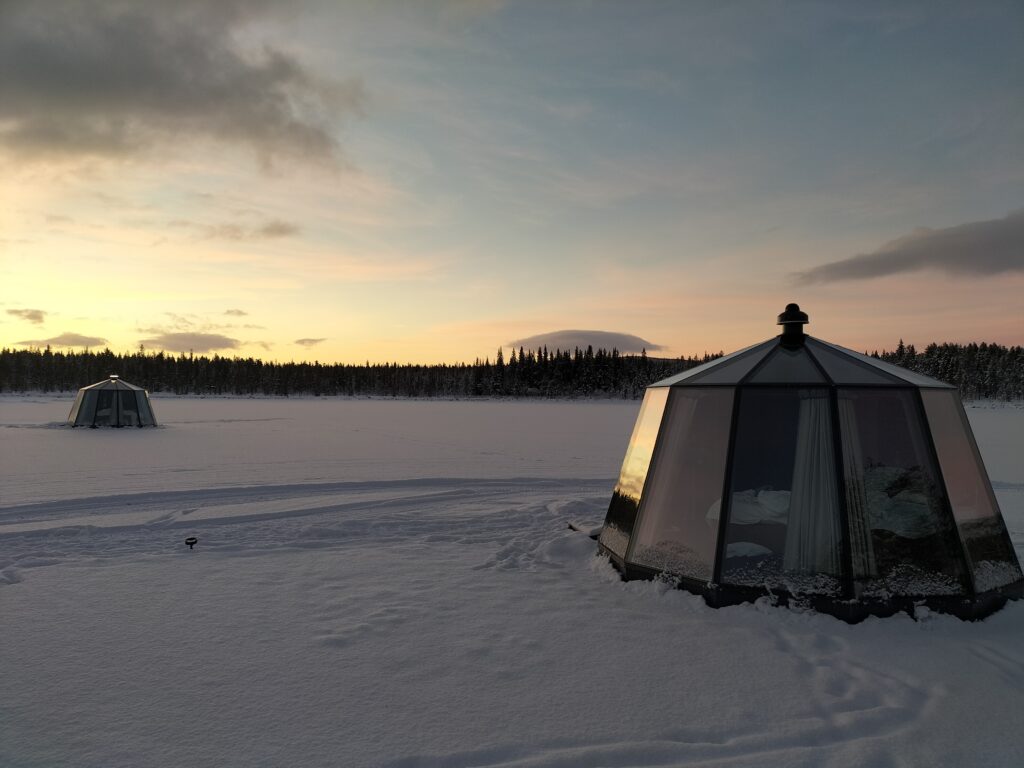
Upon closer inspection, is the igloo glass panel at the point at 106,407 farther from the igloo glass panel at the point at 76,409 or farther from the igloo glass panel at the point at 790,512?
the igloo glass panel at the point at 790,512

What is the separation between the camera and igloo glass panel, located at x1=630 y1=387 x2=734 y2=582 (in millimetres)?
7004

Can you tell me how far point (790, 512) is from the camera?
22.2 ft

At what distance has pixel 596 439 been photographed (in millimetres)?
32219

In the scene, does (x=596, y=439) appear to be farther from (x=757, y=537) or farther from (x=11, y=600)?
(x=11, y=600)

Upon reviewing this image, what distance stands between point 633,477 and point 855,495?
9.14 feet

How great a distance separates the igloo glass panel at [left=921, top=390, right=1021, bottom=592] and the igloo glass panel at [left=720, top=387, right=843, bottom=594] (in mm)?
1406

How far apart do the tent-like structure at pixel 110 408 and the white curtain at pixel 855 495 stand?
123 ft

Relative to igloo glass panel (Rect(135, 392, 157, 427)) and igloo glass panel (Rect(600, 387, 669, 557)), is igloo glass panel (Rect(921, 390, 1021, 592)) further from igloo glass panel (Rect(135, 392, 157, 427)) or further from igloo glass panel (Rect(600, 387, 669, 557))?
igloo glass panel (Rect(135, 392, 157, 427))

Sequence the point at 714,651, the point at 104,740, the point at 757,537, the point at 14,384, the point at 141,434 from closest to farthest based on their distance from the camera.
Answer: the point at 104,740
the point at 714,651
the point at 757,537
the point at 141,434
the point at 14,384

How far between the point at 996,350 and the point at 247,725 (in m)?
162

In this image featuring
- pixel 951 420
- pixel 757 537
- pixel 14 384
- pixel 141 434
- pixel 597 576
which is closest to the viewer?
pixel 757 537

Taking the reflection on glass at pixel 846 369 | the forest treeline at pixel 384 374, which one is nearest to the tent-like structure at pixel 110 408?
Answer: the reflection on glass at pixel 846 369

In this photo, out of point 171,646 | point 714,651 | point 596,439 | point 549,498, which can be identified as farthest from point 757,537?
point 596,439

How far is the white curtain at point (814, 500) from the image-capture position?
21.3 feet
